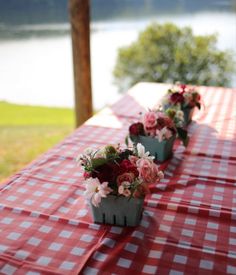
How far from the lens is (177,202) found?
1493mm

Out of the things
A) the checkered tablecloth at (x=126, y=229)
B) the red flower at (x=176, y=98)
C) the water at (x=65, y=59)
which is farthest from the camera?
the water at (x=65, y=59)

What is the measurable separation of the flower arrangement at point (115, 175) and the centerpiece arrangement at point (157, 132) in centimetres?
Result: 51

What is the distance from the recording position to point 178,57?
18.8 feet

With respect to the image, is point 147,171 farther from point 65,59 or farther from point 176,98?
point 65,59

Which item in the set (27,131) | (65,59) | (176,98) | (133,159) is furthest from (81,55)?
(65,59)

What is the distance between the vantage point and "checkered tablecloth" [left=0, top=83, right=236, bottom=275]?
1155 millimetres

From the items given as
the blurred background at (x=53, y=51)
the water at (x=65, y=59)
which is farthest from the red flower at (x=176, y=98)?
the water at (x=65, y=59)

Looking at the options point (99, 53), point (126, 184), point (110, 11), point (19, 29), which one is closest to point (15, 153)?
point (19, 29)

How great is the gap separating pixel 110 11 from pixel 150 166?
4.24 m

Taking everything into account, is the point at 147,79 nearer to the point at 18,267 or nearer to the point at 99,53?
the point at 99,53

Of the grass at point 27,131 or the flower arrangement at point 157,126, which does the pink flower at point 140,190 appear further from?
the grass at point 27,131

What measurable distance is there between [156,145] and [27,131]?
381 centimetres

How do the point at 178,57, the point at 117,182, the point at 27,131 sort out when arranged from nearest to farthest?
the point at 117,182 < the point at 27,131 < the point at 178,57

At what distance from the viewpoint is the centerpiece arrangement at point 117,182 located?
1.26 metres
